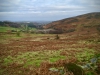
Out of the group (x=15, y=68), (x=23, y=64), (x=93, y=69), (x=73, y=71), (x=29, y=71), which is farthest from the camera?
(x=23, y=64)

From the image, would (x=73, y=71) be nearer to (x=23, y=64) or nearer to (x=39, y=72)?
(x=39, y=72)

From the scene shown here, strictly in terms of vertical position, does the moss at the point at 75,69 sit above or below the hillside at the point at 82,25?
below

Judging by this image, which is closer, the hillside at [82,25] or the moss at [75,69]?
the moss at [75,69]

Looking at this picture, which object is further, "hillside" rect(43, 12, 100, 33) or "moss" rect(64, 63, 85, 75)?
"hillside" rect(43, 12, 100, 33)

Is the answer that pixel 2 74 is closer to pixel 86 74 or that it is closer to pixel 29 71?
pixel 29 71

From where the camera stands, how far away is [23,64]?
14578 millimetres

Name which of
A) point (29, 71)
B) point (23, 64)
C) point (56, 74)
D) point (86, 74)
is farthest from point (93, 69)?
point (23, 64)

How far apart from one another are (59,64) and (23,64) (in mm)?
4015

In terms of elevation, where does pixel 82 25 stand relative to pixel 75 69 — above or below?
above

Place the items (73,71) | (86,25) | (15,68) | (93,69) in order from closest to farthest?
(73,71) < (93,69) < (15,68) < (86,25)

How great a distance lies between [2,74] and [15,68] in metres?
1.79

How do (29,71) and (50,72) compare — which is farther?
(29,71)

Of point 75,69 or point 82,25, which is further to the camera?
point 82,25

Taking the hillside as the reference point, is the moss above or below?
below
